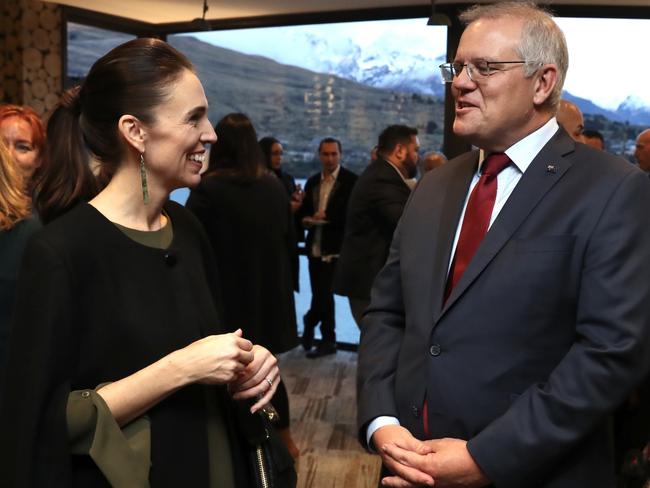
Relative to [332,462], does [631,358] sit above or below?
above

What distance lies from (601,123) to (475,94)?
17.3ft

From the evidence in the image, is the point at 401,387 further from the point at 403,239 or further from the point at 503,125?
the point at 503,125

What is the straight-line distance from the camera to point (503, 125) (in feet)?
5.99

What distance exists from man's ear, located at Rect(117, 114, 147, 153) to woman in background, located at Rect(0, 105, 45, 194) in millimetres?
1860

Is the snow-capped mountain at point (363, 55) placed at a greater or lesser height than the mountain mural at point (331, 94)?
greater

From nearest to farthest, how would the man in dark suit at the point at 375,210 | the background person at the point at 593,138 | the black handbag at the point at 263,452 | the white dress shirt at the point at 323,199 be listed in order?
the black handbag at the point at 263,452 < the man in dark suit at the point at 375,210 < the background person at the point at 593,138 < the white dress shirt at the point at 323,199

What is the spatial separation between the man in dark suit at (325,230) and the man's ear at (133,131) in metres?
4.81

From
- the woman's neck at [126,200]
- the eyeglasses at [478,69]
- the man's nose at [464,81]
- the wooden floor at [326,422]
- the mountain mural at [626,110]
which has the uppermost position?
the eyeglasses at [478,69]

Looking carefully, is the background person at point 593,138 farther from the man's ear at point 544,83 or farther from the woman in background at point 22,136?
the man's ear at point 544,83

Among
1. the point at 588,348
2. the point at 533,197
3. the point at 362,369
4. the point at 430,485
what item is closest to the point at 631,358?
the point at 588,348

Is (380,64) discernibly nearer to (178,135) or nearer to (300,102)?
(300,102)

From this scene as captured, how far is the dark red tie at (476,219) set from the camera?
1.83 metres

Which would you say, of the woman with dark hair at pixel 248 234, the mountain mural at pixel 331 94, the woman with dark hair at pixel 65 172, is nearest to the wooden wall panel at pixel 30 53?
the mountain mural at pixel 331 94

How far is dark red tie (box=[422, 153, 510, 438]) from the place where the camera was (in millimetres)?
1833
